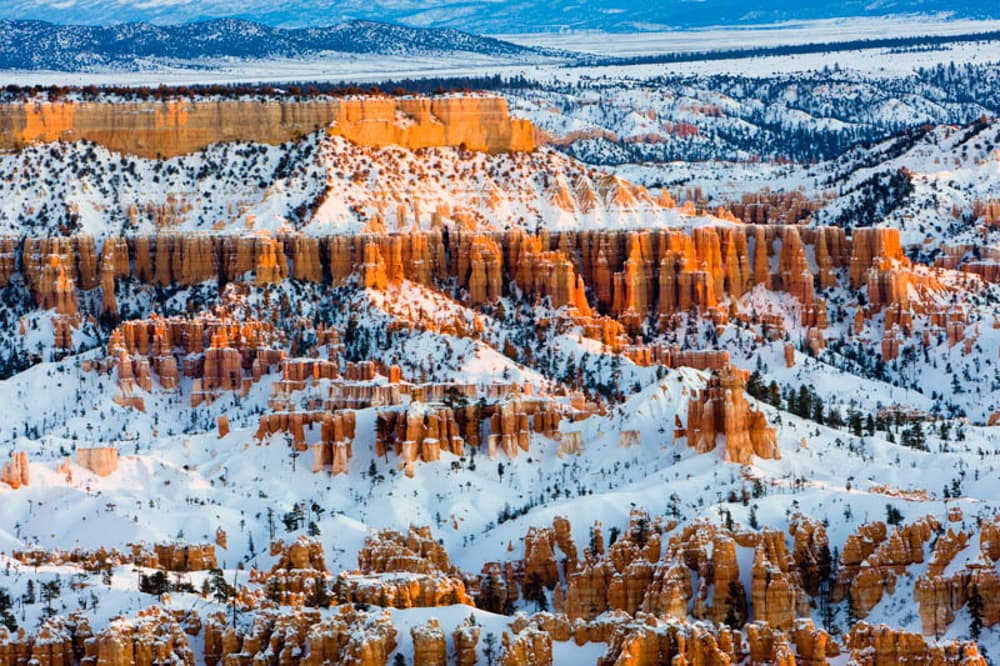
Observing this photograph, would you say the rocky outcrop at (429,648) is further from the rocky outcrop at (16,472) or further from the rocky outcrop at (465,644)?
the rocky outcrop at (16,472)

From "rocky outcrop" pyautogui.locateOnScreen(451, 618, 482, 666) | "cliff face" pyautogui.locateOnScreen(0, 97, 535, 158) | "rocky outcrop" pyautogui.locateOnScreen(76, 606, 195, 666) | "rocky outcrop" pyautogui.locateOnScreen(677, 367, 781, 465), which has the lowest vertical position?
"rocky outcrop" pyautogui.locateOnScreen(677, 367, 781, 465)

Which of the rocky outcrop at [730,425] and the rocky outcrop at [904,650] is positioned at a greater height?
the rocky outcrop at [904,650]

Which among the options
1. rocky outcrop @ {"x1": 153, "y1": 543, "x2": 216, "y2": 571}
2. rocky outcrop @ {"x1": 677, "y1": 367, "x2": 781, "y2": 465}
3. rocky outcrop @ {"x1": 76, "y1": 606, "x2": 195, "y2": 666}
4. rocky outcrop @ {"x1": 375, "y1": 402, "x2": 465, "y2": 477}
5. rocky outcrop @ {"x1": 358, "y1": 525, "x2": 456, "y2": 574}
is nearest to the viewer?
rocky outcrop @ {"x1": 76, "y1": 606, "x2": 195, "y2": 666}

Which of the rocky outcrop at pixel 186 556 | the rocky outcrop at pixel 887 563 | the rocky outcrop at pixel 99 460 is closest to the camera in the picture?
the rocky outcrop at pixel 887 563

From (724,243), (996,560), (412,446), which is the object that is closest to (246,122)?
(724,243)

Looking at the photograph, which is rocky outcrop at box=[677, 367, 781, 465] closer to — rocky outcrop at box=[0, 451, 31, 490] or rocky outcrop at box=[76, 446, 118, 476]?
rocky outcrop at box=[76, 446, 118, 476]

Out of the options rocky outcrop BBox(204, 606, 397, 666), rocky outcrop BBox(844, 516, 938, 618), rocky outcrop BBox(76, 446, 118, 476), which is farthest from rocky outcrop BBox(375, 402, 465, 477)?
rocky outcrop BBox(204, 606, 397, 666)

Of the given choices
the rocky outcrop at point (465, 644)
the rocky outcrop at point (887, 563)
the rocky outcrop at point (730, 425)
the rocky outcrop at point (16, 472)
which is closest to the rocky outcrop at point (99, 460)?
the rocky outcrop at point (16, 472)

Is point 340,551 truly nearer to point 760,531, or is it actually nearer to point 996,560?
point 760,531
